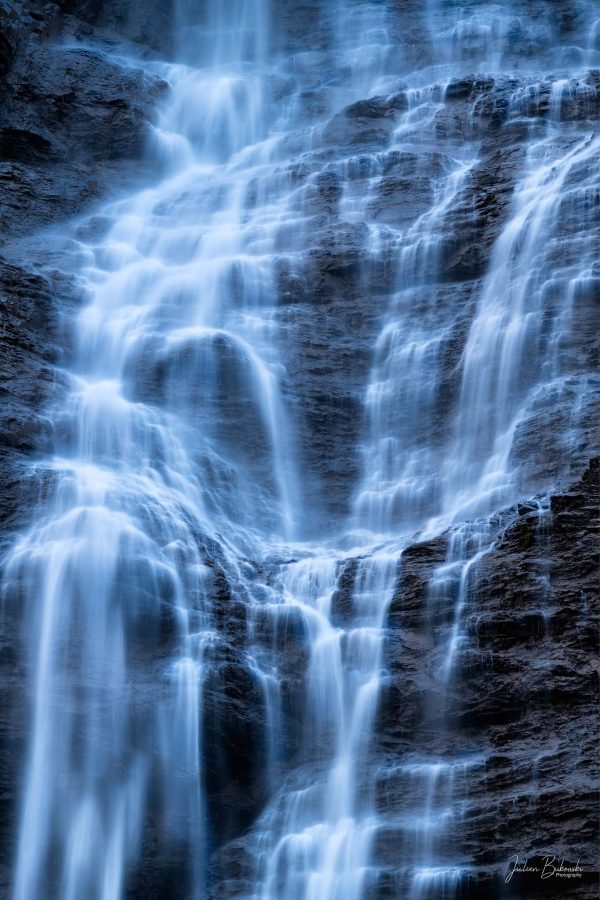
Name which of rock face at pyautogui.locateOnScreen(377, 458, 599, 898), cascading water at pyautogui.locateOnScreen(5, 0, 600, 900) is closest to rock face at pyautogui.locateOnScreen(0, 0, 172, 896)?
cascading water at pyautogui.locateOnScreen(5, 0, 600, 900)

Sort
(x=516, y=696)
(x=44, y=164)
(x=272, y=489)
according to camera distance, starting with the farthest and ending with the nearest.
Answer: (x=44, y=164), (x=272, y=489), (x=516, y=696)

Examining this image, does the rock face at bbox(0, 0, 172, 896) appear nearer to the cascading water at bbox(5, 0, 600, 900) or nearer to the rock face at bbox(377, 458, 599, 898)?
the cascading water at bbox(5, 0, 600, 900)

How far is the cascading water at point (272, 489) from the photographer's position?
42.1 feet

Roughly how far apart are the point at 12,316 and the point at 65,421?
277cm

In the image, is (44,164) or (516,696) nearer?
(516,696)

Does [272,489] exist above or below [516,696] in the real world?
above

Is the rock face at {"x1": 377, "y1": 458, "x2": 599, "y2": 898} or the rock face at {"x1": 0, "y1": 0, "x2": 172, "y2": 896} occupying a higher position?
the rock face at {"x1": 0, "y1": 0, "x2": 172, "y2": 896}

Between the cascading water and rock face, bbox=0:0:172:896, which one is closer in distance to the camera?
the cascading water

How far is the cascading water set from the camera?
12.8 meters

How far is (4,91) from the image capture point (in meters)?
26.5

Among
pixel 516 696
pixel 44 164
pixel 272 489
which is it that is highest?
pixel 44 164

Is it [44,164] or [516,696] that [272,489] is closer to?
[516,696]

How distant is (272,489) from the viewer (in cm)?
1766

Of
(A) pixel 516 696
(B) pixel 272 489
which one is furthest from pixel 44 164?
(A) pixel 516 696
